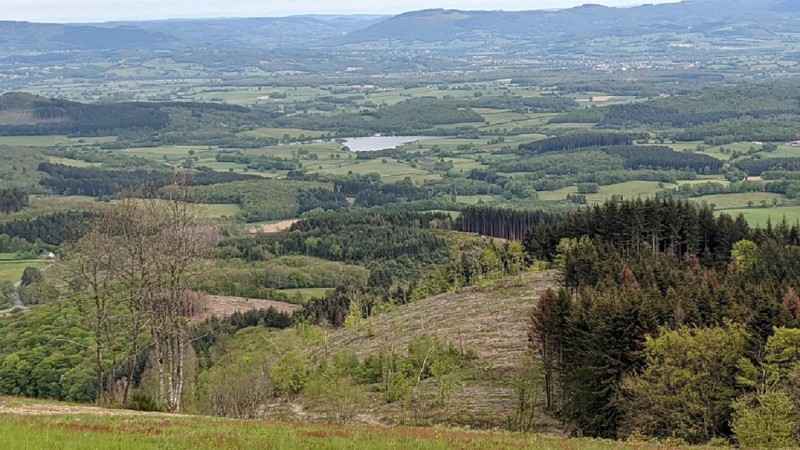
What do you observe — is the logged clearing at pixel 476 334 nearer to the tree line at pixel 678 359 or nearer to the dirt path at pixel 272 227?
the tree line at pixel 678 359

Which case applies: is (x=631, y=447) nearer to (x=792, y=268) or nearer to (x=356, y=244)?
(x=792, y=268)

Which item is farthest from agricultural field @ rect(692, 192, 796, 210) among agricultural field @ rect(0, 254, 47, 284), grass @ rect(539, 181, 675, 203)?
agricultural field @ rect(0, 254, 47, 284)

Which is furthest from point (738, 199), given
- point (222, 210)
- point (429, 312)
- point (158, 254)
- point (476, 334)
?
point (158, 254)

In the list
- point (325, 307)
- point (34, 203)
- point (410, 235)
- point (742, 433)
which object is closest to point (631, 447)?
point (742, 433)

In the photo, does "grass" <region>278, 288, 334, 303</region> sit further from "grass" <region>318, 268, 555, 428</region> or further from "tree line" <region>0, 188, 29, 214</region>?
"tree line" <region>0, 188, 29, 214</region>

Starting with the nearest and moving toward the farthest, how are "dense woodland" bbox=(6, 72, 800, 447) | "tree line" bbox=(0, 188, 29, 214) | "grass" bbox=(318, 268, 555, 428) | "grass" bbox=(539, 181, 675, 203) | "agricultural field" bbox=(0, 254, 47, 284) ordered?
"dense woodland" bbox=(6, 72, 800, 447), "grass" bbox=(318, 268, 555, 428), "agricultural field" bbox=(0, 254, 47, 284), "grass" bbox=(539, 181, 675, 203), "tree line" bbox=(0, 188, 29, 214)

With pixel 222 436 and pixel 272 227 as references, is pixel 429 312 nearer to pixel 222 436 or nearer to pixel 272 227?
pixel 222 436
